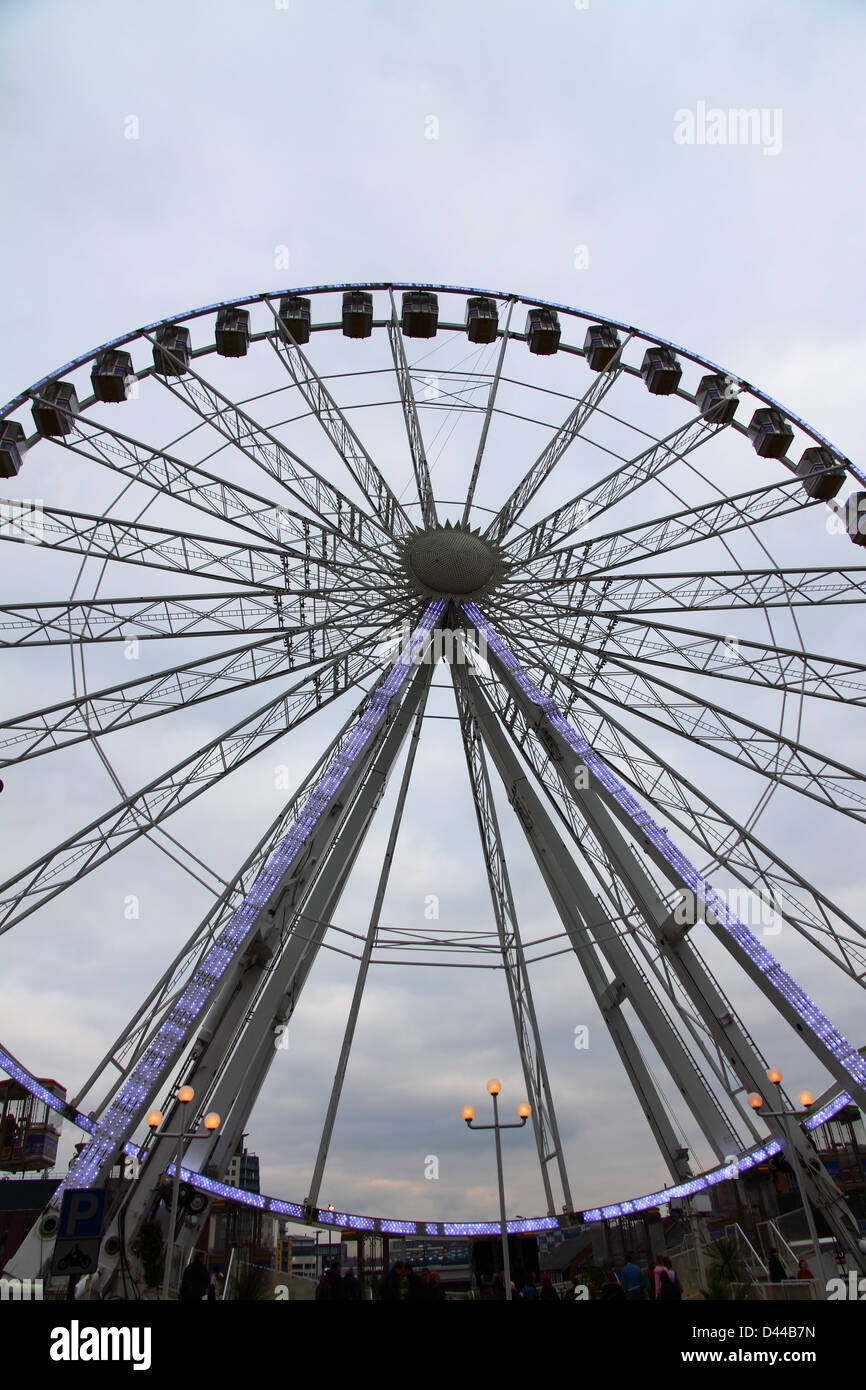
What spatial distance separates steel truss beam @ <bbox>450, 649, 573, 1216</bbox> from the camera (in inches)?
853

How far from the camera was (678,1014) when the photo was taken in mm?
20406

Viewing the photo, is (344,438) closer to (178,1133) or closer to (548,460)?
(548,460)

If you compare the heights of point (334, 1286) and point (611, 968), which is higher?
point (611, 968)

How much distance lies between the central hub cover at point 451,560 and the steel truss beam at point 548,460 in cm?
50

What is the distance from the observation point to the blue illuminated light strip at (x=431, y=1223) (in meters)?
17.7

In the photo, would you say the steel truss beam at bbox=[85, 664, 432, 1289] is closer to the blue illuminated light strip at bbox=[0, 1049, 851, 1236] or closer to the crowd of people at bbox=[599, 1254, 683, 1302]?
the blue illuminated light strip at bbox=[0, 1049, 851, 1236]

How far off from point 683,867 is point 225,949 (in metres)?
9.61

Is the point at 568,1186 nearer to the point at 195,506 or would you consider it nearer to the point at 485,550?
the point at 485,550

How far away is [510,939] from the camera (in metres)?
22.4

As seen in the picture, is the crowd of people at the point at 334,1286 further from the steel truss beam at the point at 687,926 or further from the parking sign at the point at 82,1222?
the steel truss beam at the point at 687,926

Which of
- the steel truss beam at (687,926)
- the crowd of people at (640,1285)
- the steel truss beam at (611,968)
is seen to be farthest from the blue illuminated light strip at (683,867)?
the crowd of people at (640,1285)

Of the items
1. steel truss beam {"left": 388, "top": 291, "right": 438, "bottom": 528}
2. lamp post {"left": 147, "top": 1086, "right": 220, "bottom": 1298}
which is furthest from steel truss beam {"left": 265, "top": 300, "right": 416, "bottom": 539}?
lamp post {"left": 147, "top": 1086, "right": 220, "bottom": 1298}

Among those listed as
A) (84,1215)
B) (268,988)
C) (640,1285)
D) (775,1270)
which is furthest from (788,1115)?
(84,1215)

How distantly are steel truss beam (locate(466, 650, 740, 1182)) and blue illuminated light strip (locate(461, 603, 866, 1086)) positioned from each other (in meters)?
1.74
